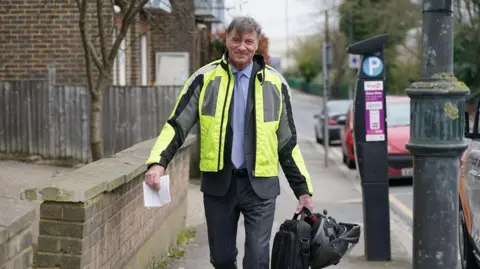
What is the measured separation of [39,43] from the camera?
43.0ft

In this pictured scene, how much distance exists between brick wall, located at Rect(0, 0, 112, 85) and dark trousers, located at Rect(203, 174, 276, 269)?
28.5 ft

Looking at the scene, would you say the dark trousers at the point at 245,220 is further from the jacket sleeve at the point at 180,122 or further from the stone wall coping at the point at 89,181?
the stone wall coping at the point at 89,181

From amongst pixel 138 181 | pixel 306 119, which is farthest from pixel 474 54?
pixel 138 181

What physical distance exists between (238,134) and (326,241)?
2.65ft

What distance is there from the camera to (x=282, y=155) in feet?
15.6

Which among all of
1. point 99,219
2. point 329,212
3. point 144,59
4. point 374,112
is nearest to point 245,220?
point 99,219

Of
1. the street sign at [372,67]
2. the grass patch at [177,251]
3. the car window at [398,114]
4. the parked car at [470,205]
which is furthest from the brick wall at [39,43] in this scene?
the parked car at [470,205]

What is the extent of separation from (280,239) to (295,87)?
98029mm

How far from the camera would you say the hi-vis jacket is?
4.52m

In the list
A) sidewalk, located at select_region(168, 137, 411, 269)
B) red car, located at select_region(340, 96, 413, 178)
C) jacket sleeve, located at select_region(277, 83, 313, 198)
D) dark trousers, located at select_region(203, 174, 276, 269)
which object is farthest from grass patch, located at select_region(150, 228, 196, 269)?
red car, located at select_region(340, 96, 413, 178)

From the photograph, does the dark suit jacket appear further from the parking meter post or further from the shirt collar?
the parking meter post

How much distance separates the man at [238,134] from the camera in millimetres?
4539

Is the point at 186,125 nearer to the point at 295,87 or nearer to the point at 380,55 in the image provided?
the point at 380,55

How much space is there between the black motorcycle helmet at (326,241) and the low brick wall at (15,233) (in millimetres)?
1832
